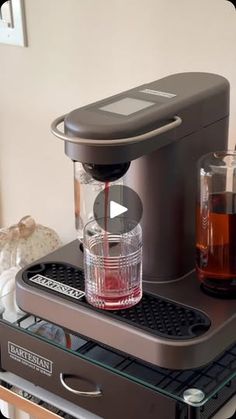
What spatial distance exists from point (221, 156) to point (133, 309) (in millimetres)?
248

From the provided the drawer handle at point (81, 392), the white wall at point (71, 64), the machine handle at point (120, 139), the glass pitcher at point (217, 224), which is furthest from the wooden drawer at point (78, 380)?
the white wall at point (71, 64)

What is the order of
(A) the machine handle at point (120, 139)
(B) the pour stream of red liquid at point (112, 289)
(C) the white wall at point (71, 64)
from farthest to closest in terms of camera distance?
(C) the white wall at point (71, 64) → (B) the pour stream of red liquid at point (112, 289) → (A) the machine handle at point (120, 139)

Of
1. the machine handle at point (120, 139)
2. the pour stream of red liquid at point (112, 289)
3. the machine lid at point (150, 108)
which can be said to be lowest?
the pour stream of red liquid at point (112, 289)

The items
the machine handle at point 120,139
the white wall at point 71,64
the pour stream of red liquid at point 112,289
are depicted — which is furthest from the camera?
the white wall at point 71,64

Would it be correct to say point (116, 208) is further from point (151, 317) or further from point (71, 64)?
point (71, 64)

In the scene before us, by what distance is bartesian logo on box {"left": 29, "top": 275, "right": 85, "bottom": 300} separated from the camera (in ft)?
3.36

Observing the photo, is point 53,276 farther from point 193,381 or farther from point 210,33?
point 210,33

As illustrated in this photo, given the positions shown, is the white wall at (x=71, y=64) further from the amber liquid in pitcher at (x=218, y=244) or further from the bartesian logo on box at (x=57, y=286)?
the bartesian logo on box at (x=57, y=286)

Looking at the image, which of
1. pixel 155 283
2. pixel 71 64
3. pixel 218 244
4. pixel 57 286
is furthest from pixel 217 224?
pixel 71 64

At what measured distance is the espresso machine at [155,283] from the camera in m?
0.91

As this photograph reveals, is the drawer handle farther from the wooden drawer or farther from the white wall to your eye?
the white wall
